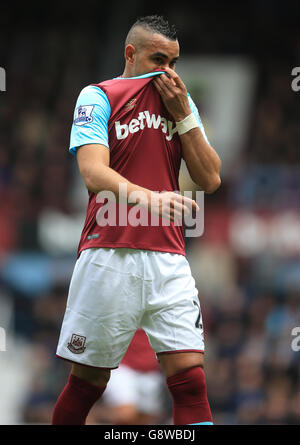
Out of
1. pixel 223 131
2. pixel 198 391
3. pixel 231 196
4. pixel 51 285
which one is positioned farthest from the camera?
pixel 223 131

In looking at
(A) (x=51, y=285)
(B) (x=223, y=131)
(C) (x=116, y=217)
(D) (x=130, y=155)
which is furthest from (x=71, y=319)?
(B) (x=223, y=131)

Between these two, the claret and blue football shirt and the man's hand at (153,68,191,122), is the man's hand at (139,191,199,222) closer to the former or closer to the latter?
the claret and blue football shirt

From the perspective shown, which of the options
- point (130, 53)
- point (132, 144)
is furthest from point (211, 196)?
point (132, 144)

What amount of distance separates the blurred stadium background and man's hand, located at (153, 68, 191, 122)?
560 cm

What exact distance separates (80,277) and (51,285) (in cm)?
879

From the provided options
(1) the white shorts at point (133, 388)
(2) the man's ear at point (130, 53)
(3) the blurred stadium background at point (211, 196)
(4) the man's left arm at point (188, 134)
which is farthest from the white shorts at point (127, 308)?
(3) the blurred stadium background at point (211, 196)

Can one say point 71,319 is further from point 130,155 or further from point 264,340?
point 264,340

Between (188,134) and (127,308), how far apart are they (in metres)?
0.81

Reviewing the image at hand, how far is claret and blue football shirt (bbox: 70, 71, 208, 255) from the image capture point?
3.33m

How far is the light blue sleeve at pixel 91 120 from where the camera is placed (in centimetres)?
327

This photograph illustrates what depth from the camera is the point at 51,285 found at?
39.5 feet

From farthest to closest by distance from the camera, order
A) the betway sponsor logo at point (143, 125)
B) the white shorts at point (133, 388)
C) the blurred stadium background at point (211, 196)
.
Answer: the blurred stadium background at point (211, 196)
the white shorts at point (133, 388)
the betway sponsor logo at point (143, 125)

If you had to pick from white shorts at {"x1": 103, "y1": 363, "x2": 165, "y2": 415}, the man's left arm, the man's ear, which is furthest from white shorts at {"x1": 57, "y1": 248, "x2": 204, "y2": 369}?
white shorts at {"x1": 103, "y1": 363, "x2": 165, "y2": 415}

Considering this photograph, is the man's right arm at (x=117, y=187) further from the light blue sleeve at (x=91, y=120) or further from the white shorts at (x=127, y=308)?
the white shorts at (x=127, y=308)
